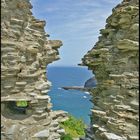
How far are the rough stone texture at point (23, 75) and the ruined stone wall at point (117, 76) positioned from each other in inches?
110

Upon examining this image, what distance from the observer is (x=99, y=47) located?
20.8 meters

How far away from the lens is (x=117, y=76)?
18.6 metres

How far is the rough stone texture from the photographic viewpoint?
18.3 meters

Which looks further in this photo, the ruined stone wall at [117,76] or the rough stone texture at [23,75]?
the rough stone texture at [23,75]

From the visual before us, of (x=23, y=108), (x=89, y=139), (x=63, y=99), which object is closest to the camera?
(x=23, y=108)

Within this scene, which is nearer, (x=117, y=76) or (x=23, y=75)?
(x=117, y=76)

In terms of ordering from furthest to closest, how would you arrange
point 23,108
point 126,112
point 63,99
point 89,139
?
point 63,99, point 89,139, point 23,108, point 126,112

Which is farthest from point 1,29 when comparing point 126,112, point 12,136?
point 126,112

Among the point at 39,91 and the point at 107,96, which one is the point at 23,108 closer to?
the point at 39,91

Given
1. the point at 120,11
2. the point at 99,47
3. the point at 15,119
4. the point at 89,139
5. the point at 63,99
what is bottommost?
the point at 63,99

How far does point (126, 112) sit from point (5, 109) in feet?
19.4

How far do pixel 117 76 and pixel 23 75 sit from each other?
471 cm

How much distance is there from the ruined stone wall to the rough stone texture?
278 cm

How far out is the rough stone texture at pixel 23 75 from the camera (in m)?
18.3
